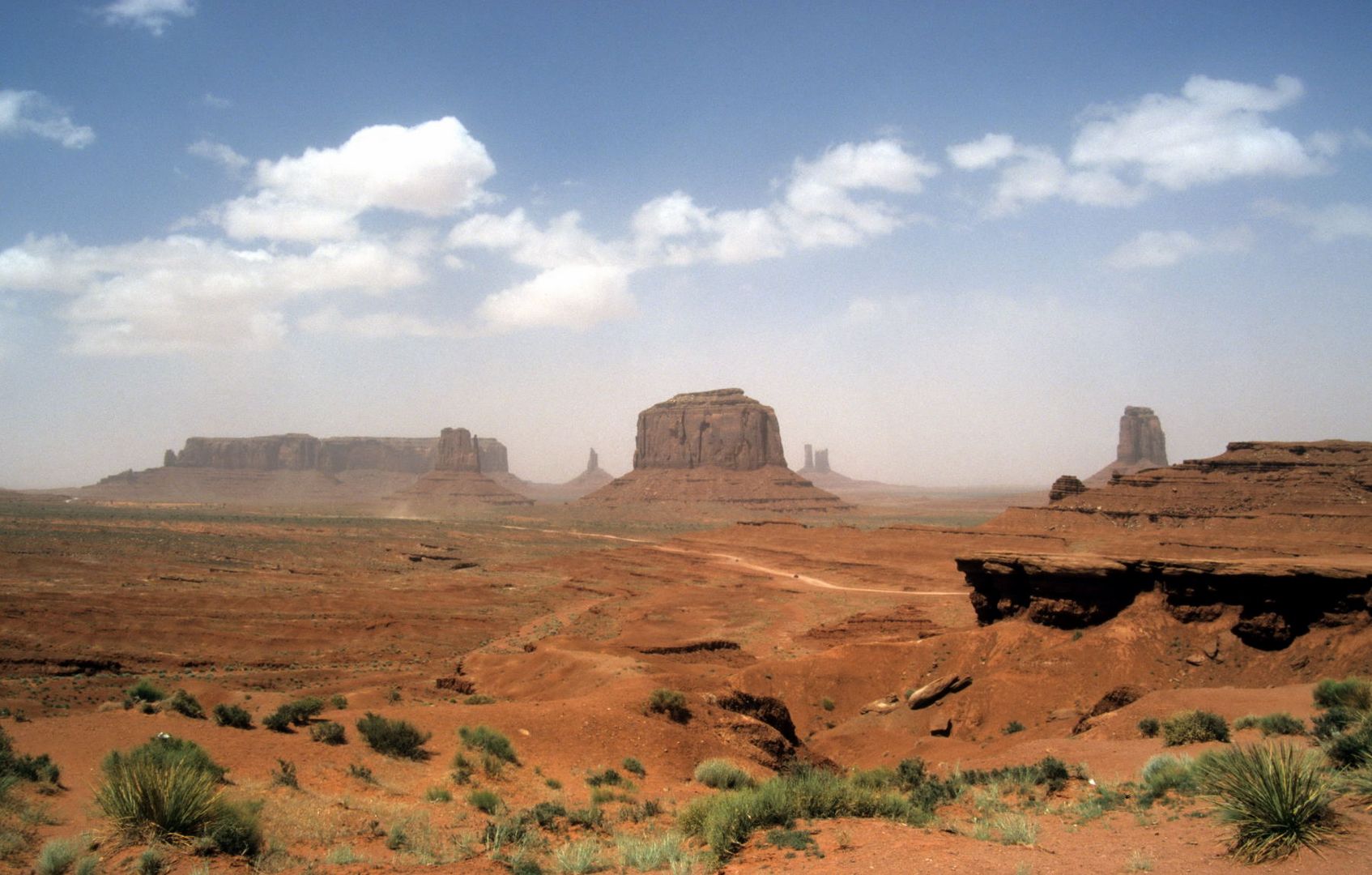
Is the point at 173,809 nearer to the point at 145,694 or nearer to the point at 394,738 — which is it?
the point at 394,738

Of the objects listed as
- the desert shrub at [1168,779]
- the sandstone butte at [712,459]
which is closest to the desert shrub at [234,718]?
the desert shrub at [1168,779]

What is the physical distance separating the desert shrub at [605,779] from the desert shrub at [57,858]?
7281 mm

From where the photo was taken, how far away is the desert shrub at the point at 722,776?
43.8 feet

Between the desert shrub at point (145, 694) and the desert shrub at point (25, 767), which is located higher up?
the desert shrub at point (25, 767)

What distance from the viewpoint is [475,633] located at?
3375 centimetres

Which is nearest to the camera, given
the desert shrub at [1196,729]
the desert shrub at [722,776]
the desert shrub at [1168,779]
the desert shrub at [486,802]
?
the desert shrub at [1168,779]

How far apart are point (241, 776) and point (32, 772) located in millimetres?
2564

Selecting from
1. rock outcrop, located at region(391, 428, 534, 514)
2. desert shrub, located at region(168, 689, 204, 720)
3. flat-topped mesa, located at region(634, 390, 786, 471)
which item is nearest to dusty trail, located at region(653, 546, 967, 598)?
desert shrub, located at region(168, 689, 204, 720)

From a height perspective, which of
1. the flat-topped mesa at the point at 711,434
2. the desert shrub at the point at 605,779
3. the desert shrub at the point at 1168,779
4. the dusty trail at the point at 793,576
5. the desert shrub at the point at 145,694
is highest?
the flat-topped mesa at the point at 711,434

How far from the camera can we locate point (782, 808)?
8844 mm

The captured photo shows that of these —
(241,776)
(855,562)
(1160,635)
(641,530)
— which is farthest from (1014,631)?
(641,530)

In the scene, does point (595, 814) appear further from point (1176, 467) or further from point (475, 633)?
point (1176, 467)

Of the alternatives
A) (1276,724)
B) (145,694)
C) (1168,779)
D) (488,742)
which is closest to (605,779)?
(488,742)

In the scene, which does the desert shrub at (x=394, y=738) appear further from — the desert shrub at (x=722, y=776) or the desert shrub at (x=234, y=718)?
the desert shrub at (x=722, y=776)
